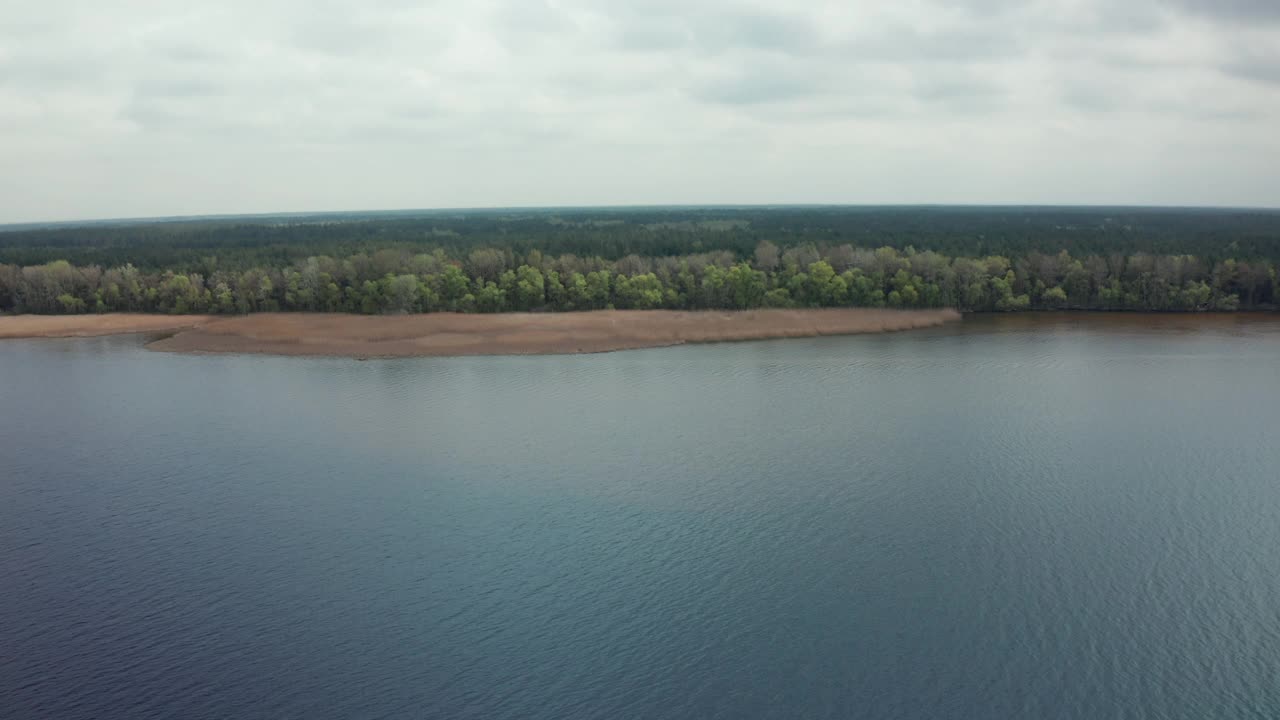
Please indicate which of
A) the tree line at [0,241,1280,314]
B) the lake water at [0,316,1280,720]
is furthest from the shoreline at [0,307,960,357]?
the lake water at [0,316,1280,720]

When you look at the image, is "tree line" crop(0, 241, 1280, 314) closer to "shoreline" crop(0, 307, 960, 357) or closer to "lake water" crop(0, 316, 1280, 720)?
"shoreline" crop(0, 307, 960, 357)

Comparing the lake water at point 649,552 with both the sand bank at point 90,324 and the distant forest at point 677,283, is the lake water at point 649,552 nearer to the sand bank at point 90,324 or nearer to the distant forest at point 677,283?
the sand bank at point 90,324

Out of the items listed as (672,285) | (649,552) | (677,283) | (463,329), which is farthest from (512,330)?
(649,552)

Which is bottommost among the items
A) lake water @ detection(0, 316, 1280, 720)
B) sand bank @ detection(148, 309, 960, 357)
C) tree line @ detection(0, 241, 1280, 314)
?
lake water @ detection(0, 316, 1280, 720)

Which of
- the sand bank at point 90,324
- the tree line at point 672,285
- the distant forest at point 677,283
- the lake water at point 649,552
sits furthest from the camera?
the distant forest at point 677,283

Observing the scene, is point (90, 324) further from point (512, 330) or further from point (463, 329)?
point (512, 330)

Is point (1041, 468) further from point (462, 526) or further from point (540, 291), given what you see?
point (540, 291)

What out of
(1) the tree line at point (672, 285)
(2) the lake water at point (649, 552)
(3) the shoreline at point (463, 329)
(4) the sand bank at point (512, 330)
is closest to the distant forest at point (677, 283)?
(1) the tree line at point (672, 285)
